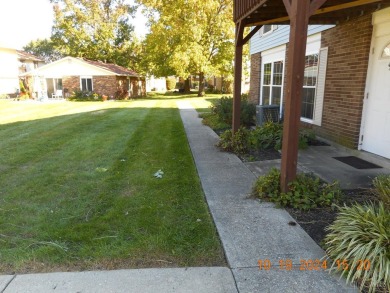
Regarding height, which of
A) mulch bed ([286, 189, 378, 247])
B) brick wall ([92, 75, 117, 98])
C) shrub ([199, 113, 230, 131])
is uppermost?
brick wall ([92, 75, 117, 98])

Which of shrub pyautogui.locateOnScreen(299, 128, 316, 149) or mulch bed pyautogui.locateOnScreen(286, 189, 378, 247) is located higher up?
shrub pyautogui.locateOnScreen(299, 128, 316, 149)

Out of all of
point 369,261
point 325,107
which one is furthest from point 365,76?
point 369,261

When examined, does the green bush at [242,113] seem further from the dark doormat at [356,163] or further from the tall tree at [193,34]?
the tall tree at [193,34]

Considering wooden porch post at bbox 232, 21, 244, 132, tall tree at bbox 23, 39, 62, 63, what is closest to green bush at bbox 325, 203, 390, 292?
wooden porch post at bbox 232, 21, 244, 132

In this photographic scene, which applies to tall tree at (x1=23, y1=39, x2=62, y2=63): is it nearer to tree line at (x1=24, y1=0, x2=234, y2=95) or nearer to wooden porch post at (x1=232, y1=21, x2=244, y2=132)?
tree line at (x1=24, y1=0, x2=234, y2=95)

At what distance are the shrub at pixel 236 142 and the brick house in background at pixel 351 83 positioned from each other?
2.23 m

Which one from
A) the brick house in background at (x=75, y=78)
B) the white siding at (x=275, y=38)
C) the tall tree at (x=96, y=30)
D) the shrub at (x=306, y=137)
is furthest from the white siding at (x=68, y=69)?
the shrub at (x=306, y=137)

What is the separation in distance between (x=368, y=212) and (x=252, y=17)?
4811mm

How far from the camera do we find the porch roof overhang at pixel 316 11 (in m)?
5.25

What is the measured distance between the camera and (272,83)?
11547 mm

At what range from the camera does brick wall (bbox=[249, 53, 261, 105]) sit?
13234 millimetres

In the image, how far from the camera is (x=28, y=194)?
456cm

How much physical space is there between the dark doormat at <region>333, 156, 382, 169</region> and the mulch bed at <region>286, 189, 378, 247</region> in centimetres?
144

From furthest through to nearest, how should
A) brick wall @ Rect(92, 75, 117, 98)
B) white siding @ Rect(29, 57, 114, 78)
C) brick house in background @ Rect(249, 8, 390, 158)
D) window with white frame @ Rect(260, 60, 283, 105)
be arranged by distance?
brick wall @ Rect(92, 75, 117, 98), white siding @ Rect(29, 57, 114, 78), window with white frame @ Rect(260, 60, 283, 105), brick house in background @ Rect(249, 8, 390, 158)
